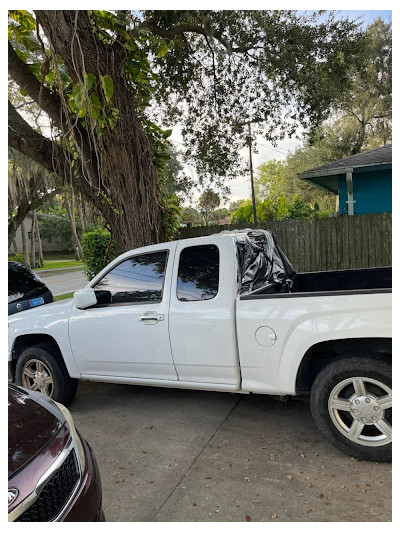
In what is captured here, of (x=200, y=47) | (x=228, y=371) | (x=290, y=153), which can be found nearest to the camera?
(x=228, y=371)

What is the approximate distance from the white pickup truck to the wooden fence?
18.3 ft

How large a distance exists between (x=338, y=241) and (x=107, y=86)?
22.5 feet

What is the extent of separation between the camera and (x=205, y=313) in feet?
11.2

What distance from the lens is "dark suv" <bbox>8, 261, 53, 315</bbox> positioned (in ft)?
20.9

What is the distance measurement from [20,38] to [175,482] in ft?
21.9

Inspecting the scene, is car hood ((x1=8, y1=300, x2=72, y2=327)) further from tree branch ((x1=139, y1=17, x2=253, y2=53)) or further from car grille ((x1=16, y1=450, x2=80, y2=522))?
tree branch ((x1=139, y1=17, x2=253, y2=53))

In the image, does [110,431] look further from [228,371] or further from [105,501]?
[228,371]

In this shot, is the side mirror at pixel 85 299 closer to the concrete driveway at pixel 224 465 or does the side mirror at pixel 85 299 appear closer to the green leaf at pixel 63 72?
the concrete driveway at pixel 224 465

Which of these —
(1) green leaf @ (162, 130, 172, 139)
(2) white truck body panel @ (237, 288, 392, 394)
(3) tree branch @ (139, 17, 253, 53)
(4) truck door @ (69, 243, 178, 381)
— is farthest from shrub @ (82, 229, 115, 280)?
(2) white truck body panel @ (237, 288, 392, 394)

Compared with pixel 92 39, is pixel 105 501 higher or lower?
lower

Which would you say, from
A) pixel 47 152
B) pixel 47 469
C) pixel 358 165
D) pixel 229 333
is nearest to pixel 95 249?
pixel 47 152

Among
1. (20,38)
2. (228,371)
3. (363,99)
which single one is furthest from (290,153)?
(228,371)

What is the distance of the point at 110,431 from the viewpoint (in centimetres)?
377

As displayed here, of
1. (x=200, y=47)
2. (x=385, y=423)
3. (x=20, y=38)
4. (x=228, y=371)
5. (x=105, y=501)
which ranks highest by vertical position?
(x=200, y=47)
